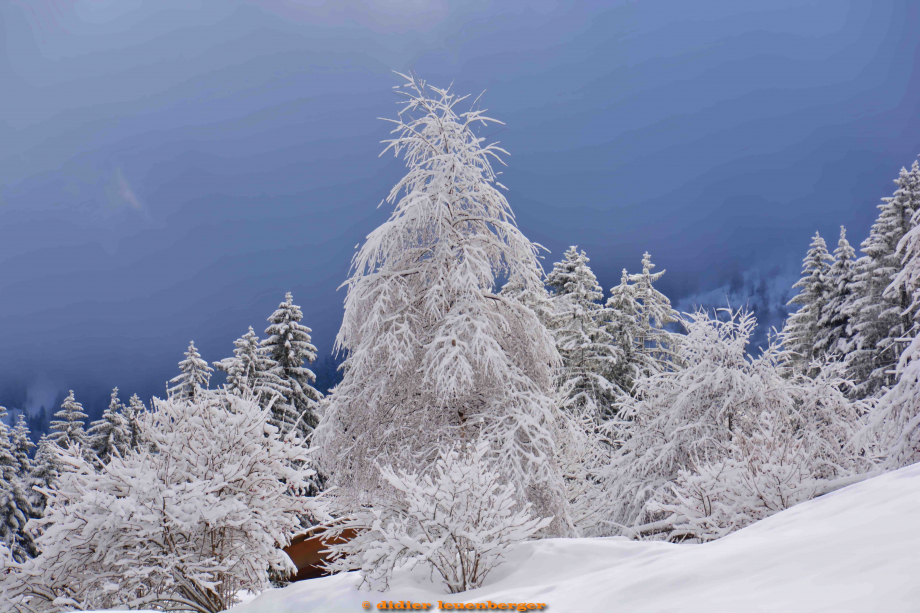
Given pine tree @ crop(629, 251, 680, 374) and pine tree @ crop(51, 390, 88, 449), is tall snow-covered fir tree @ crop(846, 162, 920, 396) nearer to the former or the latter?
pine tree @ crop(629, 251, 680, 374)

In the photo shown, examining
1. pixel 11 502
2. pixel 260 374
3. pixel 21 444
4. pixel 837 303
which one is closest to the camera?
pixel 260 374

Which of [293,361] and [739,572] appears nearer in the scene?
[739,572]

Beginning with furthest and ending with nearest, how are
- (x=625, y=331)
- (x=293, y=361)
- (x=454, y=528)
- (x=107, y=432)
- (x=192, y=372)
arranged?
(x=107, y=432) < (x=192, y=372) < (x=625, y=331) < (x=293, y=361) < (x=454, y=528)

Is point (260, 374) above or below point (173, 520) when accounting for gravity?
above

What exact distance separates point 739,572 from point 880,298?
2204 centimetres

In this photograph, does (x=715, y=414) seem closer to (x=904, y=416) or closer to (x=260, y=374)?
(x=904, y=416)

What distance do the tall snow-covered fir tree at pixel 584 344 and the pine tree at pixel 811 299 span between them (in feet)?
29.8

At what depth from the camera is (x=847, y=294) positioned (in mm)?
22750

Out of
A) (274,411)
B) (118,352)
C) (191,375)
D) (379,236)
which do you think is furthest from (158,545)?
(118,352)

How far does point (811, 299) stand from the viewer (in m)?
24.1

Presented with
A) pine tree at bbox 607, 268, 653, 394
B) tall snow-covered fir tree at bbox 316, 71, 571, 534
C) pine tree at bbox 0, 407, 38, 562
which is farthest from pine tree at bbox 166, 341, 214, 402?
pine tree at bbox 607, 268, 653, 394

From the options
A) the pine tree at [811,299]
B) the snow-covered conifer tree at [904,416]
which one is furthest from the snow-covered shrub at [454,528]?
the pine tree at [811,299]

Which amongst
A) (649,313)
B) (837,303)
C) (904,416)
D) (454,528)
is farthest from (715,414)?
(837,303)

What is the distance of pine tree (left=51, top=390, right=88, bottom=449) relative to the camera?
27.3 meters
